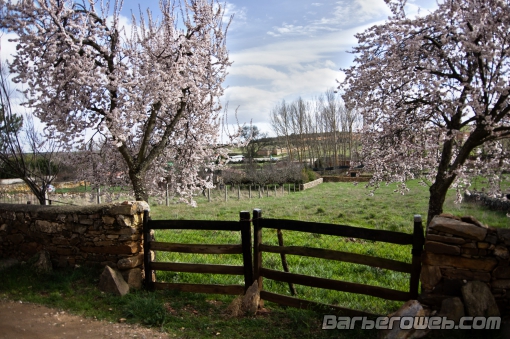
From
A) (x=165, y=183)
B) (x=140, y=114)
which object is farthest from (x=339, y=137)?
(x=140, y=114)

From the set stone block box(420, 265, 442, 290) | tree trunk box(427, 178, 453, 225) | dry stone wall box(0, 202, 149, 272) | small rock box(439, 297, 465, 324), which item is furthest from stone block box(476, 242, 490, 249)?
dry stone wall box(0, 202, 149, 272)

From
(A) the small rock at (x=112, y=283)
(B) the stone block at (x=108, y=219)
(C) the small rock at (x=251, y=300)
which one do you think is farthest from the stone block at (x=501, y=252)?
(B) the stone block at (x=108, y=219)

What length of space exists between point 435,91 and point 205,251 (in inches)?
166

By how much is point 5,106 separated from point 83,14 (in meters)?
3.60

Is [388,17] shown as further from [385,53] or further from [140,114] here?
[140,114]

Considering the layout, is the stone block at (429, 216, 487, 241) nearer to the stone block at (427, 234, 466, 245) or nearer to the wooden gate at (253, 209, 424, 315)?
the stone block at (427, 234, 466, 245)

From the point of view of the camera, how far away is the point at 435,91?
5691 millimetres

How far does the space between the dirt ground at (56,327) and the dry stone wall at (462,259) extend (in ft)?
10.7

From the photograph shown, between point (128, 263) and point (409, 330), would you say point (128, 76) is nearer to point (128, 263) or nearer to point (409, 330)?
point (128, 263)

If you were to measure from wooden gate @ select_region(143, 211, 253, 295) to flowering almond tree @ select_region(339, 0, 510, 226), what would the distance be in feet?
10.8

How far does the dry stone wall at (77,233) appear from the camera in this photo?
6.25 metres

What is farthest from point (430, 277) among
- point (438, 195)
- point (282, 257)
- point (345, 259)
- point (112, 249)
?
point (112, 249)

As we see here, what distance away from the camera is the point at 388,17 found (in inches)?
261

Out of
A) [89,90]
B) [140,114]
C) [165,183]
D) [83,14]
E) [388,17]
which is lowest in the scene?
[165,183]
